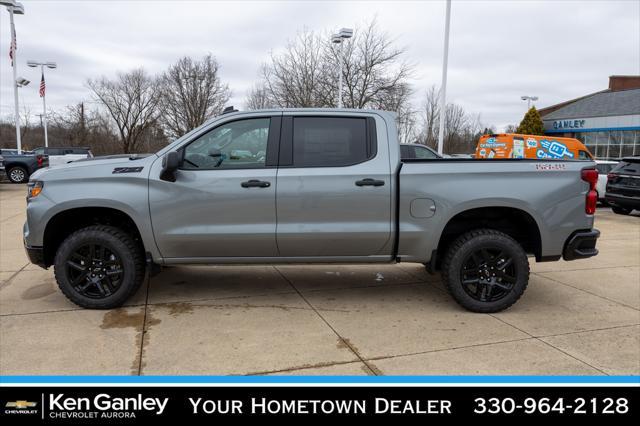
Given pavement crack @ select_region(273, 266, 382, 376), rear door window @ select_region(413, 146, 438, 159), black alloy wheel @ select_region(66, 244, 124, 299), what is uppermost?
rear door window @ select_region(413, 146, 438, 159)

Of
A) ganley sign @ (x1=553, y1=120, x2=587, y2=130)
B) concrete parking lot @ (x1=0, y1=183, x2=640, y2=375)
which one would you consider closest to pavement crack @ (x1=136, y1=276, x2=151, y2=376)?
concrete parking lot @ (x1=0, y1=183, x2=640, y2=375)

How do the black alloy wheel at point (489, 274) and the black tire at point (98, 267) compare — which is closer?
the black tire at point (98, 267)

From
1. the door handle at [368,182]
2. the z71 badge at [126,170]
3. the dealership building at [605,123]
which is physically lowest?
the door handle at [368,182]

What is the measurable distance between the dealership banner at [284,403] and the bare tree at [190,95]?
38686 mm

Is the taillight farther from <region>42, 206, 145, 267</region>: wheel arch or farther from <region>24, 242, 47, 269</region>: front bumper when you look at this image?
<region>24, 242, 47, 269</region>: front bumper

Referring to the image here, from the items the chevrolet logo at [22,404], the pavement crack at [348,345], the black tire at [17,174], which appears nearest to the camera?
the chevrolet logo at [22,404]

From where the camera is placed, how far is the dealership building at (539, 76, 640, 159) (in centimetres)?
3219

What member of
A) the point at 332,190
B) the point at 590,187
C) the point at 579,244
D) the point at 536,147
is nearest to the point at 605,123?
the point at 536,147

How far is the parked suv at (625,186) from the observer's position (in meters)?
11.6

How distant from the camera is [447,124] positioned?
4691 centimetres

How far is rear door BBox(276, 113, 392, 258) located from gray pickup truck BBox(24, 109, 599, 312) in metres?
0.01

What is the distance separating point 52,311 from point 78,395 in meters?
3.76

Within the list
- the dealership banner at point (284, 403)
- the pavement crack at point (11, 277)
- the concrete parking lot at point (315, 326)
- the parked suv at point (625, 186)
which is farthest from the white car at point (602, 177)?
the dealership banner at point (284, 403)

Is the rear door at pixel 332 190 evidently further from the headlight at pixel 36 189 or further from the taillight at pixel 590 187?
the headlight at pixel 36 189
